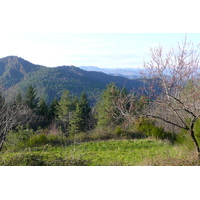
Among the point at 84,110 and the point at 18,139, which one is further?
the point at 84,110

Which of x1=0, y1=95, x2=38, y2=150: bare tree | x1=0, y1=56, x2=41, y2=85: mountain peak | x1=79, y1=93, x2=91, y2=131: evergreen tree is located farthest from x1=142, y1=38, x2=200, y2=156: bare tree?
x1=0, y1=56, x2=41, y2=85: mountain peak

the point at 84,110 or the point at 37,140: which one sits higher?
the point at 37,140

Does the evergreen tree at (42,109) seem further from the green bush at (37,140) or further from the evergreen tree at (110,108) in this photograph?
the green bush at (37,140)

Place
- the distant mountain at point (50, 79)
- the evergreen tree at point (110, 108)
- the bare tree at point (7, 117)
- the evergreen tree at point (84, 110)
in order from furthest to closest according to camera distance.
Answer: the distant mountain at point (50, 79) → the evergreen tree at point (84, 110) → the bare tree at point (7, 117) → the evergreen tree at point (110, 108)

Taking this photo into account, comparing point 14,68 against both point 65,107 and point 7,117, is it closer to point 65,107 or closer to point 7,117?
point 65,107

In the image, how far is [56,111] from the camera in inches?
1171

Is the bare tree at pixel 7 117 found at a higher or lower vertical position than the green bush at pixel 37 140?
higher

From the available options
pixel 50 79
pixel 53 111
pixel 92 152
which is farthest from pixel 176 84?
pixel 50 79

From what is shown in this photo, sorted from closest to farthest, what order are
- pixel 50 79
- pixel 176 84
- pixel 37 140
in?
pixel 176 84 → pixel 37 140 → pixel 50 79

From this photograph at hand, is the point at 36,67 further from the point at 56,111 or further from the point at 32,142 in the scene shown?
the point at 32,142

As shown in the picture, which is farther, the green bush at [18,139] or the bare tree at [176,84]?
the green bush at [18,139]

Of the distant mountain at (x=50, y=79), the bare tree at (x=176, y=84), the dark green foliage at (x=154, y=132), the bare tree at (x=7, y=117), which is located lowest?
the distant mountain at (x=50, y=79)

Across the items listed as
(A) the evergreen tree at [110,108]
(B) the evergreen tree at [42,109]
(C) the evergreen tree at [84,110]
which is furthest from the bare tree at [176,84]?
(B) the evergreen tree at [42,109]

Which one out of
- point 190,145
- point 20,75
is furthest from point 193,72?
point 20,75
